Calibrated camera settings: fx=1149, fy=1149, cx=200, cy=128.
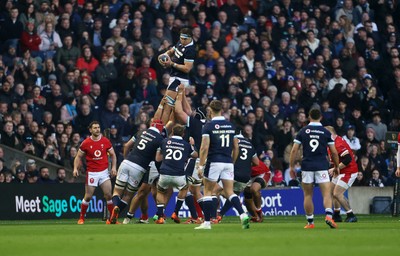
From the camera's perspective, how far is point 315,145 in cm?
2466

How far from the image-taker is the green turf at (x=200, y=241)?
16.9 m

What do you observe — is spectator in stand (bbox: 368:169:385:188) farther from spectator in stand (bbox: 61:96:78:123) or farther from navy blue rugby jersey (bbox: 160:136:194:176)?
navy blue rugby jersey (bbox: 160:136:194:176)

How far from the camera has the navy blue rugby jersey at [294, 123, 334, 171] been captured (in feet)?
80.7

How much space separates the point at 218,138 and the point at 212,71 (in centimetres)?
1518

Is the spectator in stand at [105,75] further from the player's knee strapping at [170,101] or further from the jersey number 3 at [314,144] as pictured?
the jersey number 3 at [314,144]

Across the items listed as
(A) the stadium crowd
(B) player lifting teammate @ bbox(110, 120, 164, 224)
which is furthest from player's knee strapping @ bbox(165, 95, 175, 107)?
(A) the stadium crowd

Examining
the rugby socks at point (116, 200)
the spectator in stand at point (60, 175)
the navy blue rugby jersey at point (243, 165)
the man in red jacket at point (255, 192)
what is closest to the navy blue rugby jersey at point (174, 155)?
the rugby socks at point (116, 200)

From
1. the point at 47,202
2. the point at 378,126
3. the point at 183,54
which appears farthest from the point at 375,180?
the point at 183,54

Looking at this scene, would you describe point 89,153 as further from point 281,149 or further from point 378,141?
point 378,141

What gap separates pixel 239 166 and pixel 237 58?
37.2ft

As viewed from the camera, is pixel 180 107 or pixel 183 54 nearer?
pixel 183 54

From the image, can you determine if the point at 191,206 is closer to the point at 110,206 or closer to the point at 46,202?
the point at 110,206

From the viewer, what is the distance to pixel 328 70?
138ft

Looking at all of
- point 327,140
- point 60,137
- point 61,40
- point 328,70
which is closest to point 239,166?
point 327,140
